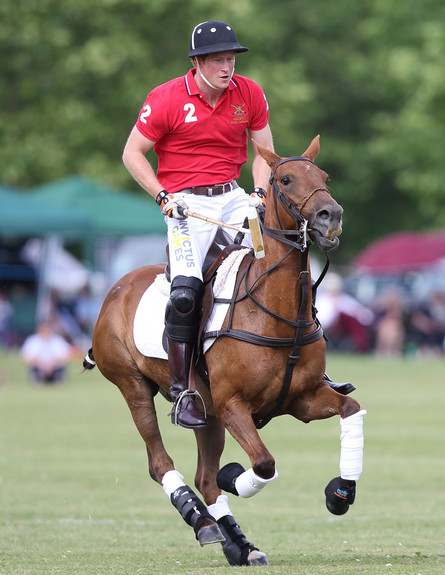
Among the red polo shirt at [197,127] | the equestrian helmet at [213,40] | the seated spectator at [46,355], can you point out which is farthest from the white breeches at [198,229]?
the seated spectator at [46,355]

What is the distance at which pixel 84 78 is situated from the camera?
38.0m

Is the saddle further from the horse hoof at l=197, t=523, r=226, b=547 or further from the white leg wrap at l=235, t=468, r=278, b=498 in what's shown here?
the horse hoof at l=197, t=523, r=226, b=547

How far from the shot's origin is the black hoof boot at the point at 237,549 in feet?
26.0

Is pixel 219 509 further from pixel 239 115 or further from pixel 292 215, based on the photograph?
pixel 239 115

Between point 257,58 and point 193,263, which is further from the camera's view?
point 257,58

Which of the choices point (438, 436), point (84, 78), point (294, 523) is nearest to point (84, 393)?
point (438, 436)

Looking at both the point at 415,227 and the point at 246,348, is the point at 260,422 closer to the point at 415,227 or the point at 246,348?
the point at 246,348

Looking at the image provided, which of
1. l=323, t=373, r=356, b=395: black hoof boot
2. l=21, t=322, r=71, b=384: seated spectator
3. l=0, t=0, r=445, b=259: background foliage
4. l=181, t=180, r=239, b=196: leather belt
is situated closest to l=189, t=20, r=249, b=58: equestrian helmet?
l=181, t=180, r=239, b=196: leather belt

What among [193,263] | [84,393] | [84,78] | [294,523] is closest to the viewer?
[193,263]

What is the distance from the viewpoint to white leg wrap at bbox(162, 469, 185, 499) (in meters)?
8.38

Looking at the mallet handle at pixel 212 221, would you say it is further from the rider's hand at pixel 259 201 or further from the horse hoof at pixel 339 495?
the horse hoof at pixel 339 495

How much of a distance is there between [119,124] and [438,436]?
24.9 meters

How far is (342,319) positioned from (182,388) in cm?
2358

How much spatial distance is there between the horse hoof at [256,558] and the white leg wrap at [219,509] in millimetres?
460
